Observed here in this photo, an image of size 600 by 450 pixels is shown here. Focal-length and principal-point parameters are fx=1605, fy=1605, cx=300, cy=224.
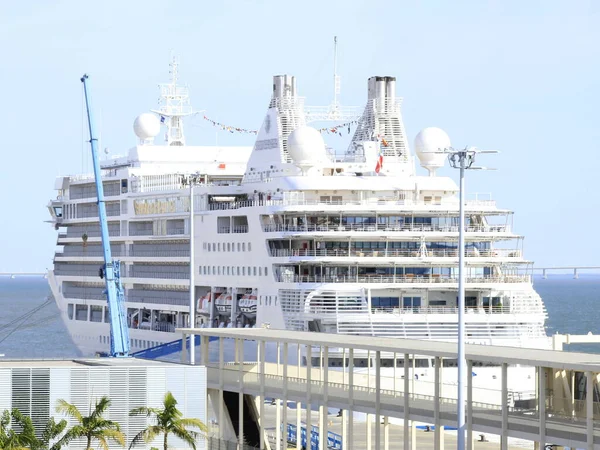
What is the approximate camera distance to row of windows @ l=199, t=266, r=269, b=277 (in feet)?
232

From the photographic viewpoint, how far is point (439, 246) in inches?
2665

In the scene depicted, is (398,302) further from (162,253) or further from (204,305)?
(162,253)

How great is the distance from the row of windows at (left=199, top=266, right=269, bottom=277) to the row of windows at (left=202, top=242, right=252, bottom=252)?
31.9 inches

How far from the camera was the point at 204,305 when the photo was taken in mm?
77375

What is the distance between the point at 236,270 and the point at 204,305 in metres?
4.49

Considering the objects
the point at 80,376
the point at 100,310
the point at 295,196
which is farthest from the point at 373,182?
the point at 80,376

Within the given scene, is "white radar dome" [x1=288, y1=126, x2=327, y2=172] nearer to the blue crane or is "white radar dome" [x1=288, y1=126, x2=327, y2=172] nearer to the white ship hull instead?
the white ship hull

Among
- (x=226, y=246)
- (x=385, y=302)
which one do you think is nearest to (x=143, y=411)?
(x=385, y=302)

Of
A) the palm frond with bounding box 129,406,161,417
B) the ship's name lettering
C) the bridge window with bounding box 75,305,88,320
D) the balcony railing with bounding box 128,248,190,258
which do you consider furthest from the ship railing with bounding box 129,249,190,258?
the palm frond with bounding box 129,406,161,417

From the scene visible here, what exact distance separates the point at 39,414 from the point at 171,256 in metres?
41.6

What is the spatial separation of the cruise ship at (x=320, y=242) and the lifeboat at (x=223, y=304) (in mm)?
94

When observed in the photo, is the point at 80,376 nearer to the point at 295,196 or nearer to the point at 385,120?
the point at 295,196

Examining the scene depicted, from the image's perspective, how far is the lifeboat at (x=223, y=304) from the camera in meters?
74.8

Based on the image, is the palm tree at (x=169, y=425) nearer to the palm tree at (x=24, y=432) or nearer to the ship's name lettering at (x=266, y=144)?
the palm tree at (x=24, y=432)
